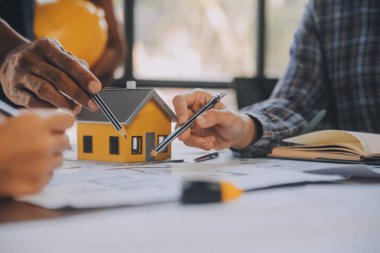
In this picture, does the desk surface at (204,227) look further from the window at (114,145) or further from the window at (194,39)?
the window at (194,39)

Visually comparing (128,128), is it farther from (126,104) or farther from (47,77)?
(47,77)

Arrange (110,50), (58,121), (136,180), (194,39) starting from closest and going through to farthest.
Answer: (58,121)
(136,180)
(110,50)
(194,39)

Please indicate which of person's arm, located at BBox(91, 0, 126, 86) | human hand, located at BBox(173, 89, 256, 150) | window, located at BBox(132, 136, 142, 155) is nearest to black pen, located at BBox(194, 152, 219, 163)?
human hand, located at BBox(173, 89, 256, 150)

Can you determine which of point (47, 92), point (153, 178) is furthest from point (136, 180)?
point (47, 92)

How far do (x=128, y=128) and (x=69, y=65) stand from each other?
0.16 meters

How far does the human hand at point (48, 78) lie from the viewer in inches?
34.1

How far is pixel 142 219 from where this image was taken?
0.46 m

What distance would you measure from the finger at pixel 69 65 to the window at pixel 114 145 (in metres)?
0.12

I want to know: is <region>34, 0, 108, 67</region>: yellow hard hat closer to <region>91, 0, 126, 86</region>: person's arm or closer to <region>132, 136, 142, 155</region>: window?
<region>91, 0, 126, 86</region>: person's arm

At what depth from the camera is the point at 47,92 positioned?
2.98ft

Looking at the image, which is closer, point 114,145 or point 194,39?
point 114,145

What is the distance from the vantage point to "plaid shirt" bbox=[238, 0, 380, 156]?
1.40m

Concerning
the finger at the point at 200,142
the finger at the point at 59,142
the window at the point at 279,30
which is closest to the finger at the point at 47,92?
the finger at the point at 200,142

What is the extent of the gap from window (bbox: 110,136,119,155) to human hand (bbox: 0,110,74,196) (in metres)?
0.39
